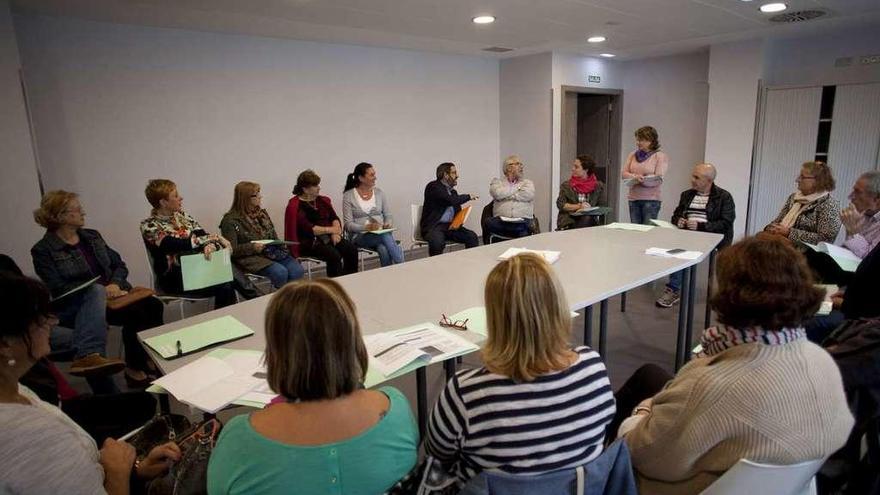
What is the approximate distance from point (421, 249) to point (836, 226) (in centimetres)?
400

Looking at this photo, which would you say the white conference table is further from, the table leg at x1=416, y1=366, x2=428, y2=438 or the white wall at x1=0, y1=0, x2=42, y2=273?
the white wall at x1=0, y1=0, x2=42, y2=273

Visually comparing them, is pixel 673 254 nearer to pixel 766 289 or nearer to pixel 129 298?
pixel 766 289

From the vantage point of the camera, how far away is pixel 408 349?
A: 1.73 meters

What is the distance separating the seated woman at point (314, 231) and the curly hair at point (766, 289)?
340 cm

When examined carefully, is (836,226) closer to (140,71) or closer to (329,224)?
(329,224)

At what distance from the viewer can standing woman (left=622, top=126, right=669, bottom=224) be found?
486cm

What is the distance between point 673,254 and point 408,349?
199 cm

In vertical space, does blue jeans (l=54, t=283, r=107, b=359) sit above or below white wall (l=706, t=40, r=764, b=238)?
below

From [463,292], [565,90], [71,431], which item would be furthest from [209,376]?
[565,90]

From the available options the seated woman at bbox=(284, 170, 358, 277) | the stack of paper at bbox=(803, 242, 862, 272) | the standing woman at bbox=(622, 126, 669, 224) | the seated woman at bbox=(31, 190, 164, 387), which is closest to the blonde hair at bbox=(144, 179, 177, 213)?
the seated woman at bbox=(31, 190, 164, 387)

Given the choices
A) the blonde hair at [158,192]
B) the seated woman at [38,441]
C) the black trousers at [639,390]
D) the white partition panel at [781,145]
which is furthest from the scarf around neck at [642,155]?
the seated woman at [38,441]

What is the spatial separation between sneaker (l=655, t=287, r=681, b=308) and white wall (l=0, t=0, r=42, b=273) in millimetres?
4626

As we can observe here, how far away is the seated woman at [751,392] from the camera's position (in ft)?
3.63

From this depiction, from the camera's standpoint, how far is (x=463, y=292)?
240cm
